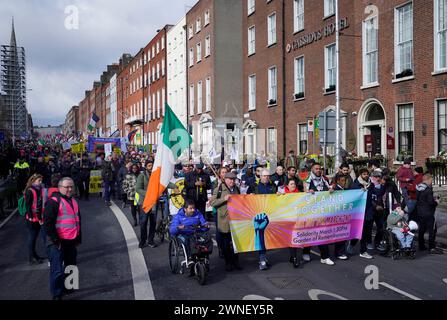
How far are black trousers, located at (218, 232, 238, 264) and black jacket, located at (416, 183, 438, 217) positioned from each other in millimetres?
4248

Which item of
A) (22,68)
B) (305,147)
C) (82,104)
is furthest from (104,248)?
(22,68)

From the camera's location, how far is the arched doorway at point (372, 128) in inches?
798

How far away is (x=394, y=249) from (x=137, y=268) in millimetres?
4791

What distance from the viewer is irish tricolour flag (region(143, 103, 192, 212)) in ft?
24.9

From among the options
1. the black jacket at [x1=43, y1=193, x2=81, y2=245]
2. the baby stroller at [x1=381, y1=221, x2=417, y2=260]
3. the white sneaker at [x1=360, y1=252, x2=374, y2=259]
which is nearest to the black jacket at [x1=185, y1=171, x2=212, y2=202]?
the white sneaker at [x1=360, y1=252, x2=374, y2=259]

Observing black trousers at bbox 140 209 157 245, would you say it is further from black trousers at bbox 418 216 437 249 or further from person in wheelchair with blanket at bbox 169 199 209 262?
black trousers at bbox 418 216 437 249

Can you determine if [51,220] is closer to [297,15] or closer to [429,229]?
[429,229]

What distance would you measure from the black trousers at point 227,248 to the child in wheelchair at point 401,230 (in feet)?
10.3

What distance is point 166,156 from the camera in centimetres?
779

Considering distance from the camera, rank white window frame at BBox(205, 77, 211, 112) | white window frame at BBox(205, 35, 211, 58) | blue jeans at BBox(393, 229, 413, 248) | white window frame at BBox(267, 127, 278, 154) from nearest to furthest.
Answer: blue jeans at BBox(393, 229, 413, 248) → white window frame at BBox(267, 127, 278, 154) → white window frame at BBox(205, 35, 211, 58) → white window frame at BBox(205, 77, 211, 112)

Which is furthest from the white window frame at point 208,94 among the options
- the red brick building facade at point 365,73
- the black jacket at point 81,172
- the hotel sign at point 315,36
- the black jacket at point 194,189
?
the black jacket at point 194,189

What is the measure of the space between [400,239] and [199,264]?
4.08 metres

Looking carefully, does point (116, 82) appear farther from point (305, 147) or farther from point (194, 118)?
point (305, 147)

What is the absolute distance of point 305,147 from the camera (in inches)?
1031
